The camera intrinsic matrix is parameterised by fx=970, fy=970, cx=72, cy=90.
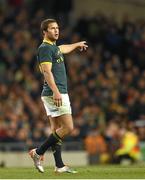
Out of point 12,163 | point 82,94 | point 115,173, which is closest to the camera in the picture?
point 115,173

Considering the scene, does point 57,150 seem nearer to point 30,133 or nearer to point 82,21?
point 30,133

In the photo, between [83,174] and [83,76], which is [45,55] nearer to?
[83,174]

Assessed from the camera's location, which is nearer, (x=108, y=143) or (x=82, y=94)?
(x=108, y=143)

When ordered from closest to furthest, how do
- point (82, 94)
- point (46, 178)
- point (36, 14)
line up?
1. point (46, 178)
2. point (82, 94)
3. point (36, 14)

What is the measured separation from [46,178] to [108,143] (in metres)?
10.5

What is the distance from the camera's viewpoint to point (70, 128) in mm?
13742

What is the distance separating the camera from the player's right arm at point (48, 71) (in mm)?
13383

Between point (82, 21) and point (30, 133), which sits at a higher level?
point (82, 21)

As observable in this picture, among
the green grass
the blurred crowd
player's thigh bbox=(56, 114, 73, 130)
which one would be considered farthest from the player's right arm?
the blurred crowd

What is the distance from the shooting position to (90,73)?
26922 mm

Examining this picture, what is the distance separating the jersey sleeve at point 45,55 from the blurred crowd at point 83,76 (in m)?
9.33

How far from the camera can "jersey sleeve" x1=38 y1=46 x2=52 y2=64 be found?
1352 cm

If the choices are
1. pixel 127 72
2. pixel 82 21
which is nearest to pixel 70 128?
pixel 127 72

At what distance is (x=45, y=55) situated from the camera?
13547 millimetres
